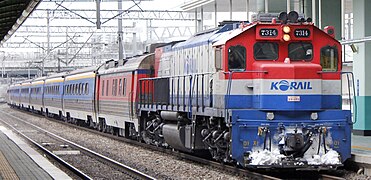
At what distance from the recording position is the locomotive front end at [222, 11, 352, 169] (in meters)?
13.5

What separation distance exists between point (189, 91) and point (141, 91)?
547 cm

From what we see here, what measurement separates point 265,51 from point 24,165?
700 cm

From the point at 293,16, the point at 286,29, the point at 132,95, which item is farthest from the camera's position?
the point at 132,95

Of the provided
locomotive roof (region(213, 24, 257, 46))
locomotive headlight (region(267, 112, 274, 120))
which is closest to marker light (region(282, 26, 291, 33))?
locomotive roof (region(213, 24, 257, 46))

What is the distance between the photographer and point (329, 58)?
48.0ft

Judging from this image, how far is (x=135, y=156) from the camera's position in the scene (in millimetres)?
20156

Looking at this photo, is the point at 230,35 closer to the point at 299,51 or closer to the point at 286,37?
the point at 286,37

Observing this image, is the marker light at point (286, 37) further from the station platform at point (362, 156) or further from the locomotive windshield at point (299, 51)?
the station platform at point (362, 156)

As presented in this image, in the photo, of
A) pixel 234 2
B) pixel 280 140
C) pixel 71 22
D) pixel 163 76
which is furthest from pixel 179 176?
pixel 71 22

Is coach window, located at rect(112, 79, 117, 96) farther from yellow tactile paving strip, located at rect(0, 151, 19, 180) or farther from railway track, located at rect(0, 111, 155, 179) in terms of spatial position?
yellow tactile paving strip, located at rect(0, 151, 19, 180)

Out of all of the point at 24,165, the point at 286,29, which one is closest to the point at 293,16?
the point at 286,29

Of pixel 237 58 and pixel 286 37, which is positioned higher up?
pixel 286 37

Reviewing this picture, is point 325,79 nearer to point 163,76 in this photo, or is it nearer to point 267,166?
point 267,166

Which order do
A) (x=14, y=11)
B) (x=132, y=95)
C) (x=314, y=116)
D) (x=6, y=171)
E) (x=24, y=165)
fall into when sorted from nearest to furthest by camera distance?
(x=314, y=116), (x=6, y=171), (x=14, y=11), (x=24, y=165), (x=132, y=95)
